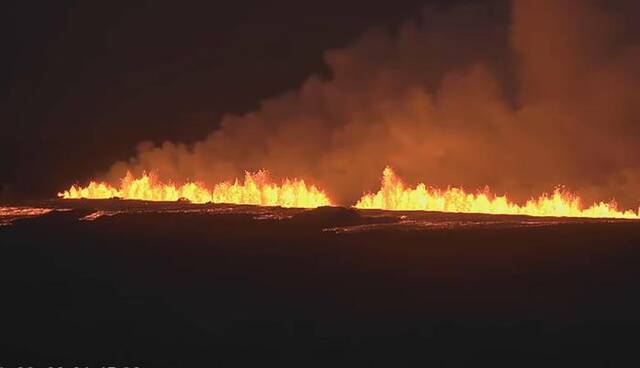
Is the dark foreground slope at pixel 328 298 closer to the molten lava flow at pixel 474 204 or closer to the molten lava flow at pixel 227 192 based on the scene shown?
the molten lava flow at pixel 474 204

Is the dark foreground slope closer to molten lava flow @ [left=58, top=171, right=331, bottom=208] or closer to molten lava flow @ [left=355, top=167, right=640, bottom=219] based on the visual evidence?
molten lava flow @ [left=355, top=167, right=640, bottom=219]

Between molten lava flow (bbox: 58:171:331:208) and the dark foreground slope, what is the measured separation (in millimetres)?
25709

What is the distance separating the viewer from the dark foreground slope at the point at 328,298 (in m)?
16.0

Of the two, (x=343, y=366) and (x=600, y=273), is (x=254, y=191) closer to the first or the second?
(x=600, y=273)

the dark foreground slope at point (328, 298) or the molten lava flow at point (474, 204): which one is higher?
the molten lava flow at point (474, 204)

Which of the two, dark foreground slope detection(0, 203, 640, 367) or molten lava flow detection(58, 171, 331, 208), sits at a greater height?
molten lava flow detection(58, 171, 331, 208)

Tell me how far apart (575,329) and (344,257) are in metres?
12.2

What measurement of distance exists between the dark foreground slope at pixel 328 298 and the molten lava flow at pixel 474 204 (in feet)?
38.1

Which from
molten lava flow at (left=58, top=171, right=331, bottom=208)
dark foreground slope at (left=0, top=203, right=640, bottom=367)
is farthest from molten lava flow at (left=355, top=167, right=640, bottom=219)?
dark foreground slope at (left=0, top=203, right=640, bottom=367)

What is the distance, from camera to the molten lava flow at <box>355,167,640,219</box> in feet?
157

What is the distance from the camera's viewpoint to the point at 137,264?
93.2 ft

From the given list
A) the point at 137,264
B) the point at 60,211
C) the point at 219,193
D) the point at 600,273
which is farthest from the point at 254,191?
the point at 600,273

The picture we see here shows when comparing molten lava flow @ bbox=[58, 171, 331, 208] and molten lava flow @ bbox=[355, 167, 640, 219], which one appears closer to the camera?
molten lava flow @ bbox=[355, 167, 640, 219]

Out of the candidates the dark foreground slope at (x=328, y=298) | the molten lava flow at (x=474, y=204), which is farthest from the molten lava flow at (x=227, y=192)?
the dark foreground slope at (x=328, y=298)
